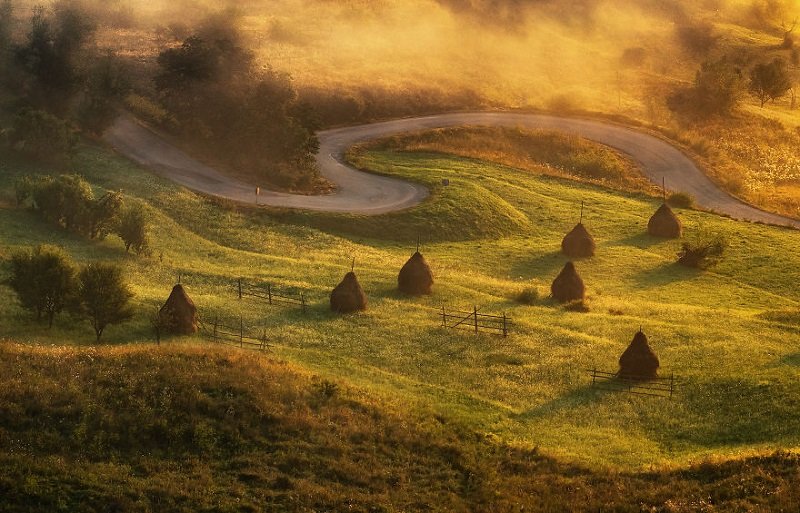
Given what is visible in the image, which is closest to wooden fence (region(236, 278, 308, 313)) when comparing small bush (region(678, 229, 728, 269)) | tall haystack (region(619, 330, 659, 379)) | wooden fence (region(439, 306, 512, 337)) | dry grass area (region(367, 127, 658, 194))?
wooden fence (region(439, 306, 512, 337))

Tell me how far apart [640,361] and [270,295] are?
24400 mm

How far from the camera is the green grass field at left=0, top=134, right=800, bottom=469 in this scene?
47875mm

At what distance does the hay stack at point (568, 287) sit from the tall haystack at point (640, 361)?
1613cm

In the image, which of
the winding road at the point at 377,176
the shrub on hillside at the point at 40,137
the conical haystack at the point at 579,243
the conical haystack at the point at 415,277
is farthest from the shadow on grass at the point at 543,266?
the shrub on hillside at the point at 40,137

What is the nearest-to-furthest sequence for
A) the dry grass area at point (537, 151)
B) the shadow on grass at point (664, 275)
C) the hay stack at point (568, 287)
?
the hay stack at point (568, 287), the shadow on grass at point (664, 275), the dry grass area at point (537, 151)

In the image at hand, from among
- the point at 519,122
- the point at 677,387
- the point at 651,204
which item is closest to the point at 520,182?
the point at 651,204

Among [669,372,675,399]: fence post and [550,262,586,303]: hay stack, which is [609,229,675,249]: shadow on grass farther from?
[669,372,675,399]: fence post

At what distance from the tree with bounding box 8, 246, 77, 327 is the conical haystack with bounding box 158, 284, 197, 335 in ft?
16.8

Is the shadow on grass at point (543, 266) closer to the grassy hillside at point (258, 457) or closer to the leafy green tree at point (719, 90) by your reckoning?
the grassy hillside at point (258, 457)

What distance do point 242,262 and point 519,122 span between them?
67317 mm

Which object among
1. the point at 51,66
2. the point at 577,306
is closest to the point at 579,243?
the point at 577,306

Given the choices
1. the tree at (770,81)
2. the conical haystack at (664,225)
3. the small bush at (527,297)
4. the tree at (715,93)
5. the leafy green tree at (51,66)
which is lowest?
the small bush at (527,297)

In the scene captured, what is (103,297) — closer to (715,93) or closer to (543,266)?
(543,266)

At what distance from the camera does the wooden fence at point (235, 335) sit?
54.2 m
